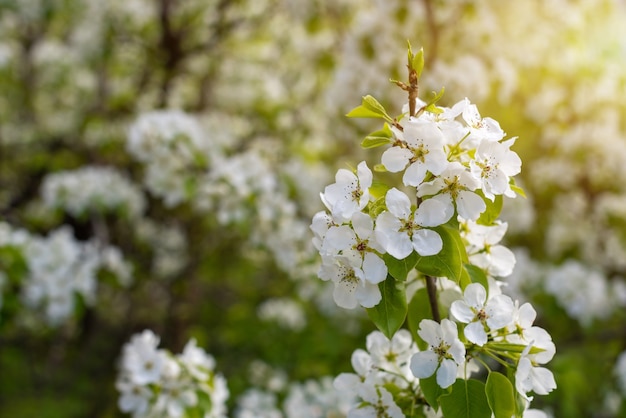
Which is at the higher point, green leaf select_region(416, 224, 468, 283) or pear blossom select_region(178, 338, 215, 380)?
pear blossom select_region(178, 338, 215, 380)

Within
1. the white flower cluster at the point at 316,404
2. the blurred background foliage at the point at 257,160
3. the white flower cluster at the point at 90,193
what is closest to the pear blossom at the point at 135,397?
the white flower cluster at the point at 316,404

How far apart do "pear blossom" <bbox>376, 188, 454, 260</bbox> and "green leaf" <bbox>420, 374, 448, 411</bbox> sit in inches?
9.4

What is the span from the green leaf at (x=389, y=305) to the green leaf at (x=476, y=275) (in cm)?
17

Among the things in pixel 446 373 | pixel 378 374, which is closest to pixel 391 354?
pixel 378 374

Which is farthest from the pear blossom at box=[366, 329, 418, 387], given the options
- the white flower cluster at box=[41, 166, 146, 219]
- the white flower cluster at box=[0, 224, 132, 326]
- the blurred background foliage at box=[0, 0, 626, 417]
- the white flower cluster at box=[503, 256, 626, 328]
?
the white flower cluster at box=[41, 166, 146, 219]

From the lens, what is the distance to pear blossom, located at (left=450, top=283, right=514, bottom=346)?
107 cm

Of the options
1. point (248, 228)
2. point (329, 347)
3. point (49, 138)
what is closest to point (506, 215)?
point (329, 347)

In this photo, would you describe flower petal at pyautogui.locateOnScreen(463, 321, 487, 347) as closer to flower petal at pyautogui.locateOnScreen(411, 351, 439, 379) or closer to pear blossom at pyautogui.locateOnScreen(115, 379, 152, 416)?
flower petal at pyautogui.locateOnScreen(411, 351, 439, 379)

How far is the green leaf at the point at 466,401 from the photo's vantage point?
104cm

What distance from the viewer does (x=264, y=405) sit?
3.18 meters

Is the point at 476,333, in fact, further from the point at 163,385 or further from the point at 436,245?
the point at 163,385

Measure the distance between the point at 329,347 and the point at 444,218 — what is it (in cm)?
277

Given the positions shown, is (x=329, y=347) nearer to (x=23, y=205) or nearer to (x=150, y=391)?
(x=150, y=391)

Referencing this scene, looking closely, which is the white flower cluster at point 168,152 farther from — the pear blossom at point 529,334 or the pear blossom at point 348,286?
the pear blossom at point 529,334
